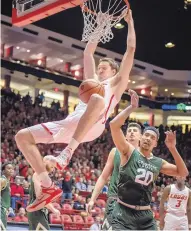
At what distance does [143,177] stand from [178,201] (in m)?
3.42

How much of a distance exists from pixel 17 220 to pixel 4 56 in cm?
1634

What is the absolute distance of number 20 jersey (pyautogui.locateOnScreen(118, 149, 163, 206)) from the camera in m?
5.62

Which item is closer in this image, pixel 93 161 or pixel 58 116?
pixel 93 161

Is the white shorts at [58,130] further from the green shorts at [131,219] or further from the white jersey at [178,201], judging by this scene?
the white jersey at [178,201]

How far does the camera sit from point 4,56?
27.0 metres

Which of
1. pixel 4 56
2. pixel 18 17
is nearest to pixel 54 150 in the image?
pixel 4 56

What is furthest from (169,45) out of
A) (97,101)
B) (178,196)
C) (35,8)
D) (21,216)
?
(97,101)

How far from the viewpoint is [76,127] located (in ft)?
16.9

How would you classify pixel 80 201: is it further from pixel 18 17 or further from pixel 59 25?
pixel 59 25

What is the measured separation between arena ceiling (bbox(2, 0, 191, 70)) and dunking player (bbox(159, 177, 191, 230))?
42.1 feet

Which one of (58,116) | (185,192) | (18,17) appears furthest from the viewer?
(58,116)

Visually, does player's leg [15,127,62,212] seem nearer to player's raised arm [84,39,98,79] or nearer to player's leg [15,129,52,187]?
player's leg [15,129,52,187]

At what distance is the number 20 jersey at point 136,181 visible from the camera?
5.62 meters

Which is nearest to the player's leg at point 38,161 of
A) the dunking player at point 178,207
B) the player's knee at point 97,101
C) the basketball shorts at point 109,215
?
the player's knee at point 97,101
